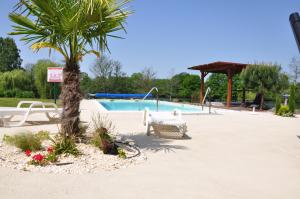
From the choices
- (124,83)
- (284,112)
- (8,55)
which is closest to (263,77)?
(284,112)

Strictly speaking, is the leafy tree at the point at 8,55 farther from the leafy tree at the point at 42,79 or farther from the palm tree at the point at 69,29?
the palm tree at the point at 69,29

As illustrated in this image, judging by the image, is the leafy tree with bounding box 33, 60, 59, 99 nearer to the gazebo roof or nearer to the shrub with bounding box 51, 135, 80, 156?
the gazebo roof

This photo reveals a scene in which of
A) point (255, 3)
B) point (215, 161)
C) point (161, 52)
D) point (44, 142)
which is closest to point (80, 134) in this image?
point (44, 142)

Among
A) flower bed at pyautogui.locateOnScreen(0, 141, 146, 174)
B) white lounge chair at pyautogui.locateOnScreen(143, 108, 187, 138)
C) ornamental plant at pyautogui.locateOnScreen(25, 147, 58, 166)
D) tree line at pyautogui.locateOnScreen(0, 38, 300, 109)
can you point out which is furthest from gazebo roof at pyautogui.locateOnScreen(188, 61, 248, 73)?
ornamental plant at pyautogui.locateOnScreen(25, 147, 58, 166)

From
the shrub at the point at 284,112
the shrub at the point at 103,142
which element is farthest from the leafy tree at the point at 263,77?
the shrub at the point at 103,142

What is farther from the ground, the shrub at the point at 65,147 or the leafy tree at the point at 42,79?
the leafy tree at the point at 42,79

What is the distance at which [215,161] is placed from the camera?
16.5ft

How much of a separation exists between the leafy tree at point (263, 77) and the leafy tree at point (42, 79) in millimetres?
15675

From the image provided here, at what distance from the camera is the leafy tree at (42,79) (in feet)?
74.9

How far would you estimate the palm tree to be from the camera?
4.64 metres

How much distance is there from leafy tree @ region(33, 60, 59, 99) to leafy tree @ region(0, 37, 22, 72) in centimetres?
2501

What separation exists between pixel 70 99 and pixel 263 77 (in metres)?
16.6

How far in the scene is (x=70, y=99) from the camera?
4969 millimetres

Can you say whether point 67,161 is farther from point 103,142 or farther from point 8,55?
point 8,55
